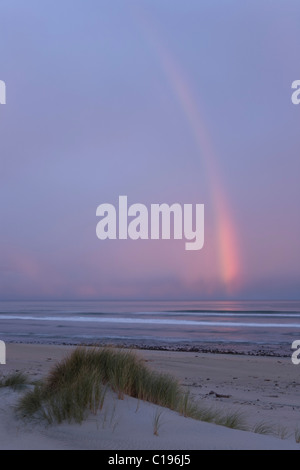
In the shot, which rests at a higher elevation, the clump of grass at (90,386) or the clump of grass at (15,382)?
the clump of grass at (90,386)

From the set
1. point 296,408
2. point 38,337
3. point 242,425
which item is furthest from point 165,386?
point 38,337

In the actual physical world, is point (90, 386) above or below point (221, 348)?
above

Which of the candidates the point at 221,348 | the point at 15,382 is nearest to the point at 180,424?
the point at 15,382

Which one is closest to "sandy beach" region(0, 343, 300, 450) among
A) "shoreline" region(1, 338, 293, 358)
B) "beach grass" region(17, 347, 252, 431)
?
"beach grass" region(17, 347, 252, 431)

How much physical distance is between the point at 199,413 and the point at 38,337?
822 inches

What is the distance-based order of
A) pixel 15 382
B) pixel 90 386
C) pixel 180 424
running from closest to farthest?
1. pixel 180 424
2. pixel 90 386
3. pixel 15 382

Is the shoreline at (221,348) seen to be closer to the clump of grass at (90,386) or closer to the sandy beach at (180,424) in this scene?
the sandy beach at (180,424)

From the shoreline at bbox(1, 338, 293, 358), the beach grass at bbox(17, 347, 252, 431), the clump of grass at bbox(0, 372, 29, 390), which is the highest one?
the beach grass at bbox(17, 347, 252, 431)

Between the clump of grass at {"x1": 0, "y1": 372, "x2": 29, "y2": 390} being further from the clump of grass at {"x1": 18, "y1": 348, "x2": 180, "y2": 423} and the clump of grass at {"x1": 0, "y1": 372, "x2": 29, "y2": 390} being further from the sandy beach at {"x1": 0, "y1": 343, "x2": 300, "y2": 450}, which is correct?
the clump of grass at {"x1": 18, "y1": 348, "x2": 180, "y2": 423}

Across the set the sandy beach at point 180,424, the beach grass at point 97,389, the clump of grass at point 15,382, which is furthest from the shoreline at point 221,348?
the beach grass at point 97,389

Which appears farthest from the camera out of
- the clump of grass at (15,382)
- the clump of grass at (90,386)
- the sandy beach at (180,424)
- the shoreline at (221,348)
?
the shoreline at (221,348)

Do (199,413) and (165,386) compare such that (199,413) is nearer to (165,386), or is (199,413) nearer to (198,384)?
(165,386)

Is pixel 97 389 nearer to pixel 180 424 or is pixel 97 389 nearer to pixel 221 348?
pixel 180 424

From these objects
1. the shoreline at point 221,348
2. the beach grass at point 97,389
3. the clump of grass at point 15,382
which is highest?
the beach grass at point 97,389
